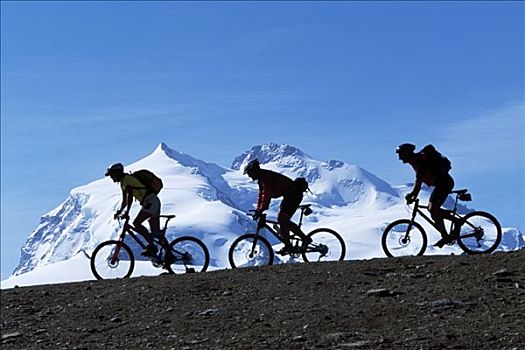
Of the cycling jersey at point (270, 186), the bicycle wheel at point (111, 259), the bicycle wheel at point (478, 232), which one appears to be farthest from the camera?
the bicycle wheel at point (111, 259)

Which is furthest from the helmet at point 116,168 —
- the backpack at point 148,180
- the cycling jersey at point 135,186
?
the backpack at point 148,180

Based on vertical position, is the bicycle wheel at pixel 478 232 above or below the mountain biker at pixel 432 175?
below

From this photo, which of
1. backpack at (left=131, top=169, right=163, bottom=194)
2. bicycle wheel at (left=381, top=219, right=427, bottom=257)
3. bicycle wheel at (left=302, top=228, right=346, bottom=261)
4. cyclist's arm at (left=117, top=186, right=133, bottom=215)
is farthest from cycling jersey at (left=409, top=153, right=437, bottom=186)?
cyclist's arm at (left=117, top=186, right=133, bottom=215)

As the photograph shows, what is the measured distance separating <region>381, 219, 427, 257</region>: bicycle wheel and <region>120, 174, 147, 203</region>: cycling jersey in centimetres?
452

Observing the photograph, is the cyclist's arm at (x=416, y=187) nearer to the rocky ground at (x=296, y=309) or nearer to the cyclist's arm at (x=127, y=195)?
the rocky ground at (x=296, y=309)

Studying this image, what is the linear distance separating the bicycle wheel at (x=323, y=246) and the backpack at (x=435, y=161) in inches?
91.3

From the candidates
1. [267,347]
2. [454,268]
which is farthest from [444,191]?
[267,347]

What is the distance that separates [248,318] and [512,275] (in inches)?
167

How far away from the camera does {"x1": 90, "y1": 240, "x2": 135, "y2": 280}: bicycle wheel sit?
20.7 m

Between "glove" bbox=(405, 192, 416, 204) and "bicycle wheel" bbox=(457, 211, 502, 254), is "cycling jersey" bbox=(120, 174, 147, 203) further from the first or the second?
"bicycle wheel" bbox=(457, 211, 502, 254)

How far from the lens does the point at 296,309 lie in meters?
16.0

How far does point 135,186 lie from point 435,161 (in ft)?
17.9

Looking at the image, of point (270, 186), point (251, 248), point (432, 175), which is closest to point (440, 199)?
point (432, 175)

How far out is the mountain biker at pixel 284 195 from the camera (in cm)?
1981
